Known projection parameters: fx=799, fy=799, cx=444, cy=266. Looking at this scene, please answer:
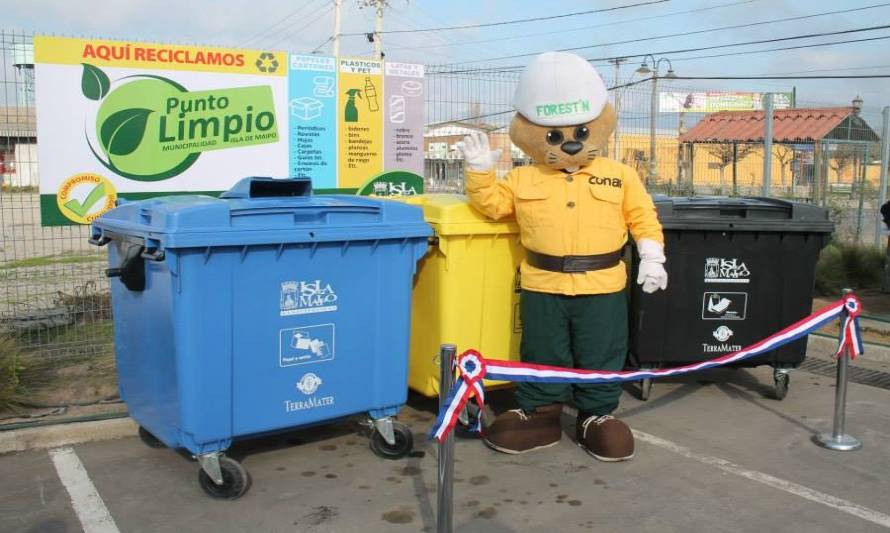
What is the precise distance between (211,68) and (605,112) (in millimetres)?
3069

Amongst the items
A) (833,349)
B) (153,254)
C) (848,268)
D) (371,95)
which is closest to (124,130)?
(371,95)

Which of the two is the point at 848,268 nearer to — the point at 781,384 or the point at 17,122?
the point at 781,384

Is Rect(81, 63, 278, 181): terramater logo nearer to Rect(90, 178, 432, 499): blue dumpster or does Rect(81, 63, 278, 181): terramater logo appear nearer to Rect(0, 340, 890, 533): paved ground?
Rect(90, 178, 432, 499): blue dumpster

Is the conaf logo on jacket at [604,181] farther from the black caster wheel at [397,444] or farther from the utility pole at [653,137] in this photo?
the utility pole at [653,137]

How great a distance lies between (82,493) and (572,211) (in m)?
2.75

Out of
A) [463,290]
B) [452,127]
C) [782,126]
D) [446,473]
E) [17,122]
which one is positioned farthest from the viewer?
[782,126]

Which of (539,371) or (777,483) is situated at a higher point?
(539,371)

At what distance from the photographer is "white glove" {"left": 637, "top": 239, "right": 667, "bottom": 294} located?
14.1ft

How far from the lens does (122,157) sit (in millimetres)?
5676

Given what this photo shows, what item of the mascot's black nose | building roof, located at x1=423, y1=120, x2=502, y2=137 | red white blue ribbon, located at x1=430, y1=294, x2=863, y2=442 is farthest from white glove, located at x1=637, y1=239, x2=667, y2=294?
building roof, located at x1=423, y1=120, x2=502, y2=137

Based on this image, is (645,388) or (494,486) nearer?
(494,486)

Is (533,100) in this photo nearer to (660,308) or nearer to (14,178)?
(660,308)

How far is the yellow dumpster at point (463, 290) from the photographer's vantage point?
4422 mm

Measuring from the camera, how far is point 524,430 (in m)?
4.27
